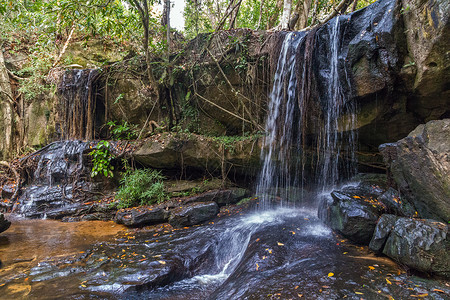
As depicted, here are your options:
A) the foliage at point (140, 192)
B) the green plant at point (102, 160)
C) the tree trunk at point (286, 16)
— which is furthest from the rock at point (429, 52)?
the green plant at point (102, 160)

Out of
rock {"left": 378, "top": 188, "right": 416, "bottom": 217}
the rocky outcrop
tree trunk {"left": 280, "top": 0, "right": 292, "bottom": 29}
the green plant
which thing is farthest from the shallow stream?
tree trunk {"left": 280, "top": 0, "right": 292, "bottom": 29}

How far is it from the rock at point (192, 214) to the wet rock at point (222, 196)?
504mm

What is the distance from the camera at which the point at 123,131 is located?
8531mm

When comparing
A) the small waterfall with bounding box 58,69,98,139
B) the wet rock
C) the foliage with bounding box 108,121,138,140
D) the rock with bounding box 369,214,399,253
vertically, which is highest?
the small waterfall with bounding box 58,69,98,139

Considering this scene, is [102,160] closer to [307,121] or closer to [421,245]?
[307,121]

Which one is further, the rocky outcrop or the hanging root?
the hanging root

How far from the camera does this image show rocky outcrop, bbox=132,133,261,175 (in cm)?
681

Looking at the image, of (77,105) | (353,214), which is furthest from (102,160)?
(353,214)

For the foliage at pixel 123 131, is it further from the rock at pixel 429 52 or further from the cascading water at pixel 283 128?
the rock at pixel 429 52

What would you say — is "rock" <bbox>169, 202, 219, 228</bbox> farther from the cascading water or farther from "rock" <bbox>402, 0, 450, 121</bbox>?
"rock" <bbox>402, 0, 450, 121</bbox>

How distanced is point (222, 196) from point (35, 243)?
4.29 m

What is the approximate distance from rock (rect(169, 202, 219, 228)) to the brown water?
1.29 m

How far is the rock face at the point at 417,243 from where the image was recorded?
2.59m

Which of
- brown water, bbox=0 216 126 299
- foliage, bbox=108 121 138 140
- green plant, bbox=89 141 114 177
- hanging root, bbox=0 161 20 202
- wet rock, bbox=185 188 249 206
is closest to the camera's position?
brown water, bbox=0 216 126 299
